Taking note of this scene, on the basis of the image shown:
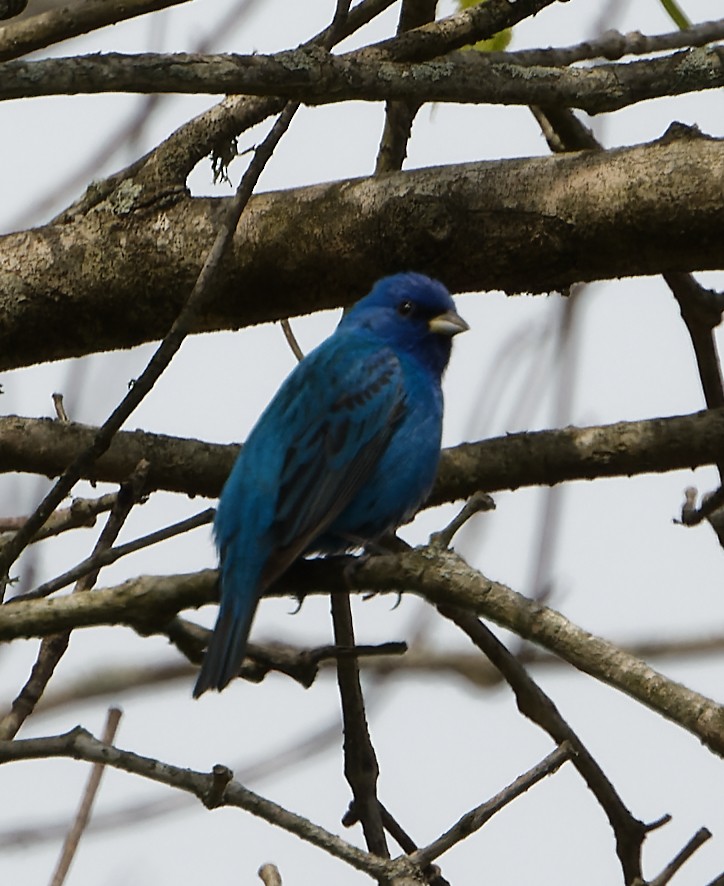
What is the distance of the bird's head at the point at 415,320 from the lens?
6012mm

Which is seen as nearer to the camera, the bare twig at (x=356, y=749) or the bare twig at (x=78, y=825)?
the bare twig at (x=78, y=825)

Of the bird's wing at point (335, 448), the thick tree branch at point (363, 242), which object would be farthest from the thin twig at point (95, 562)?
the thick tree branch at point (363, 242)

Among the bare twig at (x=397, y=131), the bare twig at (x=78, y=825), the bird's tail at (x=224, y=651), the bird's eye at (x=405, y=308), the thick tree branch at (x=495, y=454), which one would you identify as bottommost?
the bare twig at (x=78, y=825)

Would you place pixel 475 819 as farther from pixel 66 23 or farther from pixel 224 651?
pixel 66 23

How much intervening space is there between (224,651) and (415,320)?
2376mm

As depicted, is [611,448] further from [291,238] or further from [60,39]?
[60,39]

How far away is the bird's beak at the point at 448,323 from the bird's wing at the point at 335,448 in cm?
24

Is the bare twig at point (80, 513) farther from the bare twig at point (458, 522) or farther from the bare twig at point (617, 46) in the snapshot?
the bare twig at point (617, 46)

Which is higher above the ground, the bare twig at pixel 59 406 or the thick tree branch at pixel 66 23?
the thick tree branch at pixel 66 23

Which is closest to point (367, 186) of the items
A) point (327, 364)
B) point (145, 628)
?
point (327, 364)

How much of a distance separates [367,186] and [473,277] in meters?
0.52

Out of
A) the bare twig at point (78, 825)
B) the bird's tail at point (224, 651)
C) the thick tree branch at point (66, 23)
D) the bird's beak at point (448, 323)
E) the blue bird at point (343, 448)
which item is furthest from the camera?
the bird's beak at point (448, 323)

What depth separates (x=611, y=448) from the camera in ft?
17.7

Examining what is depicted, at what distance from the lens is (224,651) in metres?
4.32
